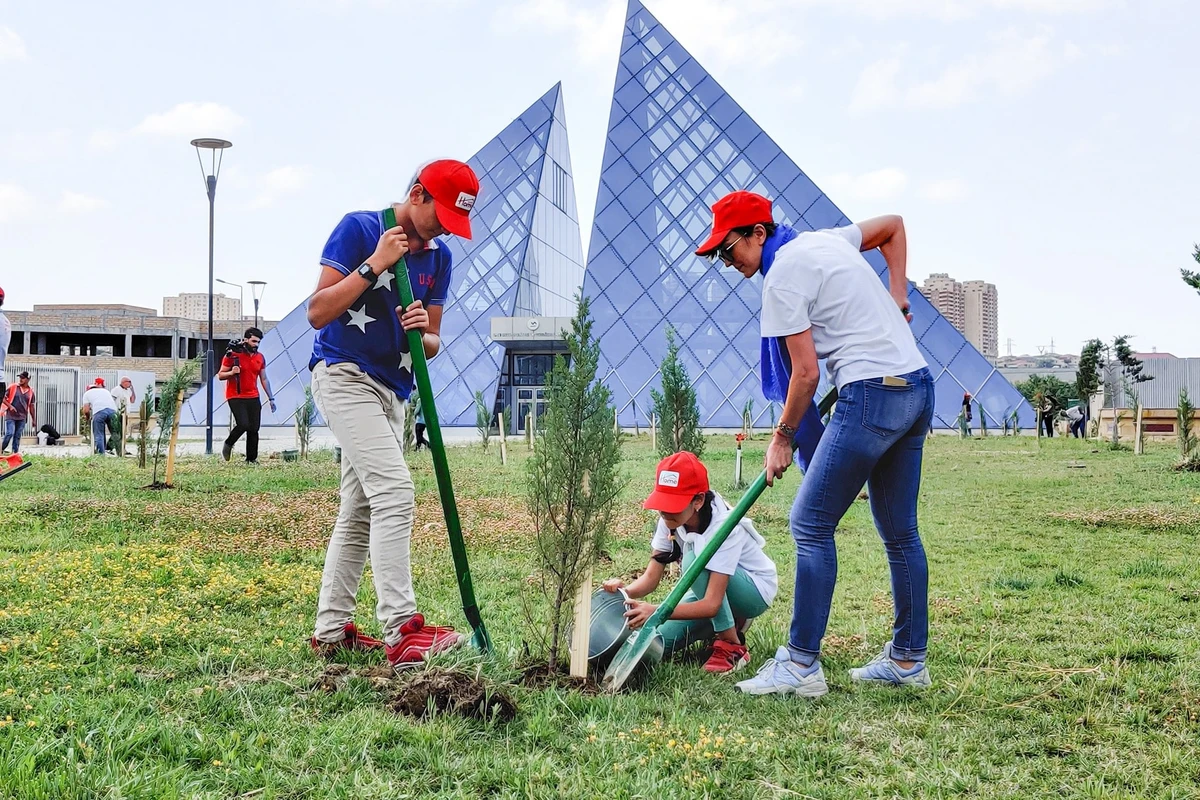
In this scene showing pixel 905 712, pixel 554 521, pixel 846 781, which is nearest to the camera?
pixel 846 781

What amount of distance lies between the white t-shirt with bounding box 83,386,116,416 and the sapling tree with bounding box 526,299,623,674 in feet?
53.9

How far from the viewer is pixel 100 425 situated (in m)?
17.3

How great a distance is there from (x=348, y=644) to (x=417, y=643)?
50 centimetres

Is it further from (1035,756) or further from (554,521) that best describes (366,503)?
(1035,756)

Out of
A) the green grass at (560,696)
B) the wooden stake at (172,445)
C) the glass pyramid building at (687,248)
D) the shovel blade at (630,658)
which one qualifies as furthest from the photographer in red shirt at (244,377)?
the glass pyramid building at (687,248)

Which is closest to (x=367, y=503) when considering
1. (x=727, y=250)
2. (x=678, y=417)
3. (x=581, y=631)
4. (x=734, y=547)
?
(x=581, y=631)

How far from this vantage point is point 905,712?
10.7 feet

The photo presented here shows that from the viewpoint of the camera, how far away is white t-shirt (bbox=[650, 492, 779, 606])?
→ 3822 mm

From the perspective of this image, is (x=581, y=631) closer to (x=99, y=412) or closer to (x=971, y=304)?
(x=99, y=412)

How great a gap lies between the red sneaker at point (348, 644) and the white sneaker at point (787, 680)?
4.86 ft

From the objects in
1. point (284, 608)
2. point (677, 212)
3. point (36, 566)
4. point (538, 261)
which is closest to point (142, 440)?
point (36, 566)

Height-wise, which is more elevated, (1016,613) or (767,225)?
(767,225)

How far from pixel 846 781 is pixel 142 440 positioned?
10.9 metres

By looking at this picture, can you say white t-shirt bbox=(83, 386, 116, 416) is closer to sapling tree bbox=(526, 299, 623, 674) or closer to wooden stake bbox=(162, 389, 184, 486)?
wooden stake bbox=(162, 389, 184, 486)
